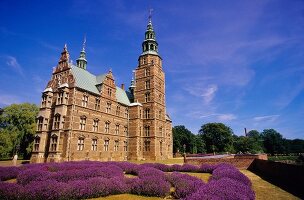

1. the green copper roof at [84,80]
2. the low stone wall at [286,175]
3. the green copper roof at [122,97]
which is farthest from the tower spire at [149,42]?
the low stone wall at [286,175]

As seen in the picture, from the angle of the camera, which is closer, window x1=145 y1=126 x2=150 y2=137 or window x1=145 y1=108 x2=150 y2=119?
window x1=145 y1=126 x2=150 y2=137

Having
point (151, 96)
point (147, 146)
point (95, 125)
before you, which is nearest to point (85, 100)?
point (95, 125)

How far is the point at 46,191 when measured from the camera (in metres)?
8.95

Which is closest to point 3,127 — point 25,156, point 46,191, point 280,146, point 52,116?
point 25,156

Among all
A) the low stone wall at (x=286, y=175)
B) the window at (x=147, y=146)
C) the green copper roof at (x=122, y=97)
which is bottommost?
the low stone wall at (x=286, y=175)

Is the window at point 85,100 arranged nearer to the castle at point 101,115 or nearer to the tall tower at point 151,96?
the castle at point 101,115

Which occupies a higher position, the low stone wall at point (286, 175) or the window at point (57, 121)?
the window at point (57, 121)

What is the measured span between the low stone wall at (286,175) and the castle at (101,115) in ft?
84.3

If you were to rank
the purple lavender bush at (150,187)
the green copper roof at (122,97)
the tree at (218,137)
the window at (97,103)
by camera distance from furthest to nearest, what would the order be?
the tree at (218,137)
the green copper roof at (122,97)
the window at (97,103)
the purple lavender bush at (150,187)

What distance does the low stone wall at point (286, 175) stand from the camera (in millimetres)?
12702

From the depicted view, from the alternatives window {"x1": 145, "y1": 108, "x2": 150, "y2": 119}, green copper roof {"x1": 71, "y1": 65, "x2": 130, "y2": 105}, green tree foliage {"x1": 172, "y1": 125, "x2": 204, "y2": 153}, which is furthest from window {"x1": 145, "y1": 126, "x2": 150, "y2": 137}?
green tree foliage {"x1": 172, "y1": 125, "x2": 204, "y2": 153}

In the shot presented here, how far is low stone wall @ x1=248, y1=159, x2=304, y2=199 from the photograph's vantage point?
1270cm

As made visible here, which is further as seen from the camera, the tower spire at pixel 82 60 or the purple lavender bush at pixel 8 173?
the tower spire at pixel 82 60

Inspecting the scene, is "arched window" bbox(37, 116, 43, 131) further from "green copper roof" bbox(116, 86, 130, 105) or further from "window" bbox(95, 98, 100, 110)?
"green copper roof" bbox(116, 86, 130, 105)
